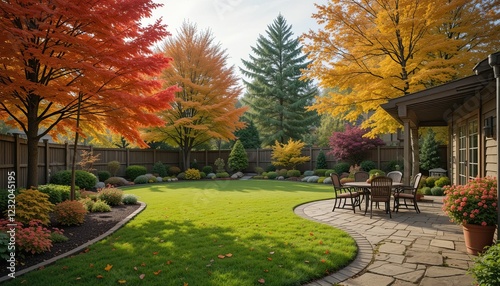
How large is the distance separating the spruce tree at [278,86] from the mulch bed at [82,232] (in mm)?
21110

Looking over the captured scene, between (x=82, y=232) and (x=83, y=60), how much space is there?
3.58m

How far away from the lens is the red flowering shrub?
433 centimetres

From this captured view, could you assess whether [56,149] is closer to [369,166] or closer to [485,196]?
[485,196]

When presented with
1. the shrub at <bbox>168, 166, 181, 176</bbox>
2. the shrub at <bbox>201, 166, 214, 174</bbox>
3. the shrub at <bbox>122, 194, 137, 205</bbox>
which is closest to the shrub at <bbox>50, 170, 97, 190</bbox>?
the shrub at <bbox>122, 194, 137, 205</bbox>

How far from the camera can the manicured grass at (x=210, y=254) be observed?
3.66m

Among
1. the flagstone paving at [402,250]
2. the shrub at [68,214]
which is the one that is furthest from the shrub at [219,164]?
the shrub at [68,214]

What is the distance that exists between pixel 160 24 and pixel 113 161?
1309cm

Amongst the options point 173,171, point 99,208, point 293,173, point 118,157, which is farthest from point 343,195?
point 173,171

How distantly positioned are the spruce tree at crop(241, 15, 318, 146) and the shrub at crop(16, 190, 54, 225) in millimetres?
23243

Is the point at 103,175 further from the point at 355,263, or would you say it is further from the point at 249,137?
the point at 355,263

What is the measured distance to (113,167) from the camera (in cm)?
1798

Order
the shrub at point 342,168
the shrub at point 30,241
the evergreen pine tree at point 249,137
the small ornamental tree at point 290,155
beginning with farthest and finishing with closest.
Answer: the evergreen pine tree at point 249,137
the small ornamental tree at point 290,155
the shrub at point 342,168
the shrub at point 30,241

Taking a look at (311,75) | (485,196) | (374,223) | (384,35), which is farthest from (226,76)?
(485,196)

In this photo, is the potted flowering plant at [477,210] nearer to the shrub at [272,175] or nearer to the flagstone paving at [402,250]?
the flagstone paving at [402,250]
